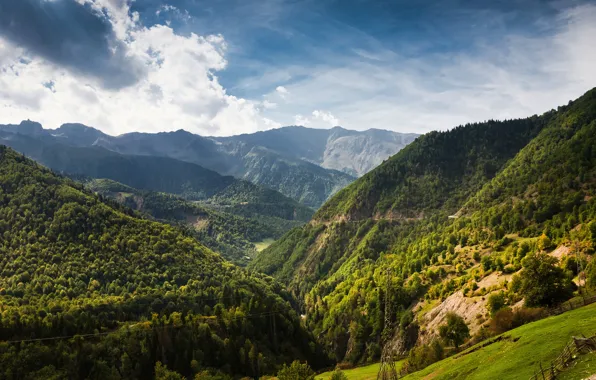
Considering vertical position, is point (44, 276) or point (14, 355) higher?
point (44, 276)

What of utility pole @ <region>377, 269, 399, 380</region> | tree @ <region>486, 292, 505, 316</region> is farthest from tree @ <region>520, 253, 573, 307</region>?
utility pole @ <region>377, 269, 399, 380</region>

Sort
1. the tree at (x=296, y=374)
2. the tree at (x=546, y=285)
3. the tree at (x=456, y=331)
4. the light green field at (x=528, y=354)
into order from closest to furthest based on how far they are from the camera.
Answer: the light green field at (x=528, y=354) < the tree at (x=296, y=374) < the tree at (x=546, y=285) < the tree at (x=456, y=331)

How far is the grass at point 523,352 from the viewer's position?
51.0 meters

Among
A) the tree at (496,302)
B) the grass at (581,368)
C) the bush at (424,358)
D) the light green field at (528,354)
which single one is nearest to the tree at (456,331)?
the bush at (424,358)

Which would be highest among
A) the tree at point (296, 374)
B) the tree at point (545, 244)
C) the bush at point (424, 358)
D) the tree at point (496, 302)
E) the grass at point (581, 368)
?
the tree at point (545, 244)

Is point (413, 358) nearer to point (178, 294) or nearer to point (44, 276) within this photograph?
point (178, 294)

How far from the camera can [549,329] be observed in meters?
60.8

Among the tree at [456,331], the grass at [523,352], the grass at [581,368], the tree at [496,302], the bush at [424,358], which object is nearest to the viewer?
the grass at [581,368]

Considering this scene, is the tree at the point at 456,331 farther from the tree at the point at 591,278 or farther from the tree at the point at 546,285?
the tree at the point at 591,278

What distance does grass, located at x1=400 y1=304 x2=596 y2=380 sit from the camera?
51000 millimetres


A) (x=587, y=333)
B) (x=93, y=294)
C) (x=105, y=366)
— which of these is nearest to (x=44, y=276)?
(x=93, y=294)

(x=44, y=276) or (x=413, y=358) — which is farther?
(x=44, y=276)

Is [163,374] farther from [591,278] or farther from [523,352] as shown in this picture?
[591,278]

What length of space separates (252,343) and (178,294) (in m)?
79.1
